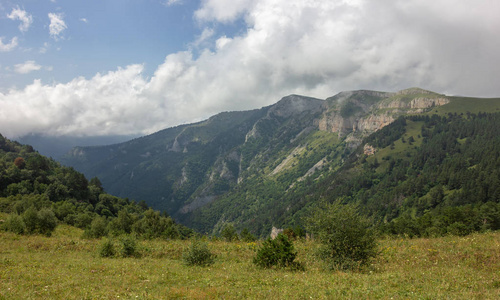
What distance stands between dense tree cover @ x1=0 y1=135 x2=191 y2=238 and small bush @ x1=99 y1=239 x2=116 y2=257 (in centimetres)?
1015

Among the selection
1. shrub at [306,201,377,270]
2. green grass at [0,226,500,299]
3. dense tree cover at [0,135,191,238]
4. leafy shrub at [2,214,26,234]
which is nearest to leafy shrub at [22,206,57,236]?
dense tree cover at [0,135,191,238]

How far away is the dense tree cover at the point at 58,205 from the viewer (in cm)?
3738

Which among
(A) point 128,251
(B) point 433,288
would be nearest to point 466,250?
(B) point 433,288

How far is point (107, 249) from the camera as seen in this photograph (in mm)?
25844

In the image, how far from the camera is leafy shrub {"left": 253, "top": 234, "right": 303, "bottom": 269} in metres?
19.6

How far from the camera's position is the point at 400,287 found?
1295cm

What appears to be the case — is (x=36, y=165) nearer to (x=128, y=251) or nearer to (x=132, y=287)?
(x=128, y=251)

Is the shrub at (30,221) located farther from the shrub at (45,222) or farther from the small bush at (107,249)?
the small bush at (107,249)

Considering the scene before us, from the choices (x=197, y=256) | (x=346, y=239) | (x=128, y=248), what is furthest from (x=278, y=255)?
(x=128, y=248)

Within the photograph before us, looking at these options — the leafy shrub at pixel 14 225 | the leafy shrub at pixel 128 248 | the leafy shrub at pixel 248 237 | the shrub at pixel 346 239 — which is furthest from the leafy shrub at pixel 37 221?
the shrub at pixel 346 239

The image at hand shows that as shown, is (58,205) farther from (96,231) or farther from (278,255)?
(278,255)

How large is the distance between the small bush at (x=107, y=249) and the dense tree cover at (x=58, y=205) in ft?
33.3

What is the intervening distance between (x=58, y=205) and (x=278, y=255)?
239 ft

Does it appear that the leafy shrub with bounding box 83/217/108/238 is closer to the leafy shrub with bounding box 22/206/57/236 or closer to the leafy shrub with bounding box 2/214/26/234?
the leafy shrub with bounding box 22/206/57/236
